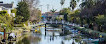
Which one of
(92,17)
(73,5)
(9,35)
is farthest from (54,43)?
(73,5)

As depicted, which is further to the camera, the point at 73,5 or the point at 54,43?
the point at 73,5

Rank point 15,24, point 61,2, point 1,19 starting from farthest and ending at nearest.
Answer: point 61,2
point 15,24
point 1,19

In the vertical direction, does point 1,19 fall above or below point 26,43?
above

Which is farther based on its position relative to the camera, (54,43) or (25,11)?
(25,11)

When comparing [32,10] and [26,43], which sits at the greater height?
[32,10]

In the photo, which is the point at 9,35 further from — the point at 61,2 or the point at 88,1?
the point at 61,2

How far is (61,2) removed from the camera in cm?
16800

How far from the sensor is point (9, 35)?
1710 inches

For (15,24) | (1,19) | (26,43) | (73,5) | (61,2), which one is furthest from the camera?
(61,2)

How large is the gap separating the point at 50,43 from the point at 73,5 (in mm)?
94896

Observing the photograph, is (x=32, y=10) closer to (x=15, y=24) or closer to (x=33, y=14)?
Result: (x=33, y=14)

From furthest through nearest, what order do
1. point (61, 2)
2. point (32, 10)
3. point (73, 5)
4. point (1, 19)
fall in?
1. point (61, 2)
2. point (73, 5)
3. point (32, 10)
4. point (1, 19)

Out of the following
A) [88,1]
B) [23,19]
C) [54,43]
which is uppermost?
[88,1]

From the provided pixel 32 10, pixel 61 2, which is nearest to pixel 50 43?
pixel 32 10
